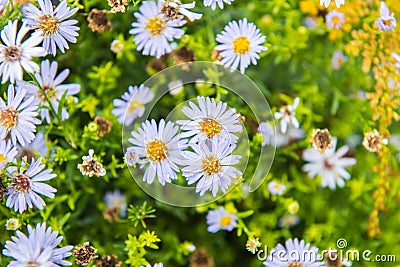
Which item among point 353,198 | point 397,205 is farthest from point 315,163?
point 397,205

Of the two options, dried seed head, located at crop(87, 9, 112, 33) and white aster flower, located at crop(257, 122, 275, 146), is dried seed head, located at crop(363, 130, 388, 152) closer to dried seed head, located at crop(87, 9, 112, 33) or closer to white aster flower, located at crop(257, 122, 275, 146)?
white aster flower, located at crop(257, 122, 275, 146)

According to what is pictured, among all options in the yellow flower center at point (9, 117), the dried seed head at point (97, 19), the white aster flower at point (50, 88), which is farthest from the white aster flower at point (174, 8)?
the yellow flower center at point (9, 117)

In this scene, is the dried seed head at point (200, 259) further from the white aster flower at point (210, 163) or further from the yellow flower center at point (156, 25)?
the yellow flower center at point (156, 25)

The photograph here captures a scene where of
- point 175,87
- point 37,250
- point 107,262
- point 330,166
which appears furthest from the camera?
point 330,166

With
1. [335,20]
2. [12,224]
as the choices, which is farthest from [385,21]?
[12,224]

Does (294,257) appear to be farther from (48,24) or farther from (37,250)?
(48,24)
